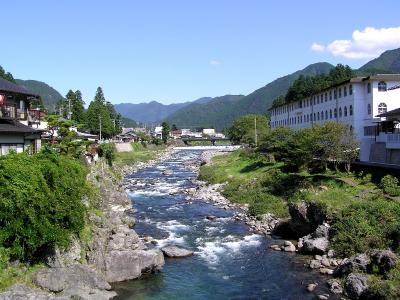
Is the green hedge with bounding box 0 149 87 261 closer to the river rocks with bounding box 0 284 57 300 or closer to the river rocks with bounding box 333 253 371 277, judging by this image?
the river rocks with bounding box 0 284 57 300

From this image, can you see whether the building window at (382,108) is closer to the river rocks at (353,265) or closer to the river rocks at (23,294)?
the river rocks at (353,265)

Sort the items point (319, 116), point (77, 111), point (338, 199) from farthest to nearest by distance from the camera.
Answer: point (77, 111) → point (319, 116) → point (338, 199)

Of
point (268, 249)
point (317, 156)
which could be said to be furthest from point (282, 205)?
point (268, 249)

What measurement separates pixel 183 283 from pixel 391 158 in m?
26.8

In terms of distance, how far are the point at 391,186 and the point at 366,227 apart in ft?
23.2

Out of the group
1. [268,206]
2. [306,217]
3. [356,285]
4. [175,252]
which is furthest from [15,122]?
[356,285]

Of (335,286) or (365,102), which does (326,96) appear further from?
(335,286)

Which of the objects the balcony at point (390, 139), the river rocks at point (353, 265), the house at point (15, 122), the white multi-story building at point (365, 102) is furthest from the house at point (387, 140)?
the house at point (15, 122)

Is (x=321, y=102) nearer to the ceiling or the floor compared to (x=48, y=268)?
nearer to the ceiling

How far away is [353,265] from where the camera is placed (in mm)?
22188

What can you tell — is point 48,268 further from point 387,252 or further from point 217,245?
point 387,252

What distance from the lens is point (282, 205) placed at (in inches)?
1476

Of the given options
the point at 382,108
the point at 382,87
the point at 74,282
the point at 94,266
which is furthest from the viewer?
the point at 382,87

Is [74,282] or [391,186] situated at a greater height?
[391,186]
